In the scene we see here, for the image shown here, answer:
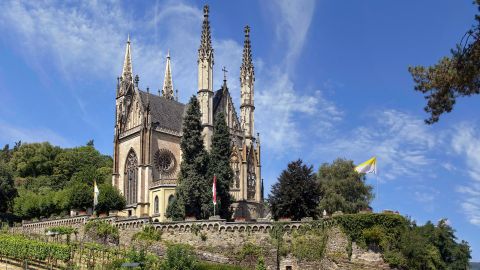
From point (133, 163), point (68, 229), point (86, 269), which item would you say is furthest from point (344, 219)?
point (133, 163)

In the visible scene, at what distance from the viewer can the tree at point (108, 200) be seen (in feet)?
216

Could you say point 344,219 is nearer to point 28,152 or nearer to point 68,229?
point 68,229

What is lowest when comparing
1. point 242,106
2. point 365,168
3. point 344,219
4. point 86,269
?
point 86,269

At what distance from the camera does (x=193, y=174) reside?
174ft

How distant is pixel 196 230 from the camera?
48156mm

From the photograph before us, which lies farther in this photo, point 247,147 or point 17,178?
point 17,178

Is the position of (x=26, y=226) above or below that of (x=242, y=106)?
below

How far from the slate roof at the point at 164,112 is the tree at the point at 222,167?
51.0 feet

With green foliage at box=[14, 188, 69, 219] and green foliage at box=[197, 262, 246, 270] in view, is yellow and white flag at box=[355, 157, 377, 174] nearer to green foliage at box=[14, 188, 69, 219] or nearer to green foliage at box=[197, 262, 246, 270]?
green foliage at box=[197, 262, 246, 270]

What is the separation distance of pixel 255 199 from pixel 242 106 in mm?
11703

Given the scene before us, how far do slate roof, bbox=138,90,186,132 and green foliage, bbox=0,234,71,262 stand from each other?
27.6 meters

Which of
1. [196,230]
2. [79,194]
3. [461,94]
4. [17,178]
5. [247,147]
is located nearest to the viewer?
[461,94]

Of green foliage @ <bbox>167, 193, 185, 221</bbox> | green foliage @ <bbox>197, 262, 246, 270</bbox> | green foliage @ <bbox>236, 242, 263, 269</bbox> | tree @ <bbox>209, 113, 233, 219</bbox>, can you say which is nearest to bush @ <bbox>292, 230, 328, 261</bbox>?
green foliage @ <bbox>236, 242, 263, 269</bbox>

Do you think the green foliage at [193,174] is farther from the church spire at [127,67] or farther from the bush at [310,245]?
the church spire at [127,67]
